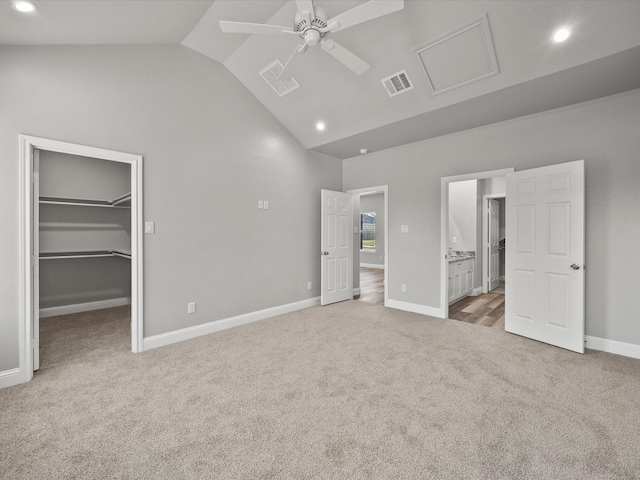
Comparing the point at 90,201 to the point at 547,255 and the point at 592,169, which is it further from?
the point at 592,169

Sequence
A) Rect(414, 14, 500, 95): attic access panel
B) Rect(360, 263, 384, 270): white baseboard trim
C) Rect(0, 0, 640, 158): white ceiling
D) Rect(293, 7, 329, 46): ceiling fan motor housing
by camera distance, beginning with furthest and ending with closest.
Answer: Rect(360, 263, 384, 270): white baseboard trim < Rect(414, 14, 500, 95): attic access panel < Rect(0, 0, 640, 158): white ceiling < Rect(293, 7, 329, 46): ceiling fan motor housing

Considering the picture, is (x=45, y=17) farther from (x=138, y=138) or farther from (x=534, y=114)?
(x=534, y=114)

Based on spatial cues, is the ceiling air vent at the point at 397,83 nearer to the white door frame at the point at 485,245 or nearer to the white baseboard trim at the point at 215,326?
the white baseboard trim at the point at 215,326

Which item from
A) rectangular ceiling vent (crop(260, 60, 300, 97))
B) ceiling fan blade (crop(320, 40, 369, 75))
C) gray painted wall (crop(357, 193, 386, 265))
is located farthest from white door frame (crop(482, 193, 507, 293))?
ceiling fan blade (crop(320, 40, 369, 75))

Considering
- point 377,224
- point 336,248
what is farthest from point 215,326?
point 377,224

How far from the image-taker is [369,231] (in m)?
11.1

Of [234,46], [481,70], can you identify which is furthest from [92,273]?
[481,70]

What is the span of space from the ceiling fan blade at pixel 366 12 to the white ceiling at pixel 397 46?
2.49 feet

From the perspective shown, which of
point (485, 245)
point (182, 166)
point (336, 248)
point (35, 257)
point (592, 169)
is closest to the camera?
point (35, 257)

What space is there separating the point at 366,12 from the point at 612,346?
406 cm

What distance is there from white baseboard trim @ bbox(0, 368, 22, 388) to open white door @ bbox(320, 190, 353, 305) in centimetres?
366

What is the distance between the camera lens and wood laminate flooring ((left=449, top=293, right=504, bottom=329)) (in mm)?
4309

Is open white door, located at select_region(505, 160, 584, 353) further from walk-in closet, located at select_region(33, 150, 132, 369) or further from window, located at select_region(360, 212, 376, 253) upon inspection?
window, located at select_region(360, 212, 376, 253)

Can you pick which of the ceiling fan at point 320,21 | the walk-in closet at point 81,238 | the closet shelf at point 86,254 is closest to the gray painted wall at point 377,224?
the walk-in closet at point 81,238
